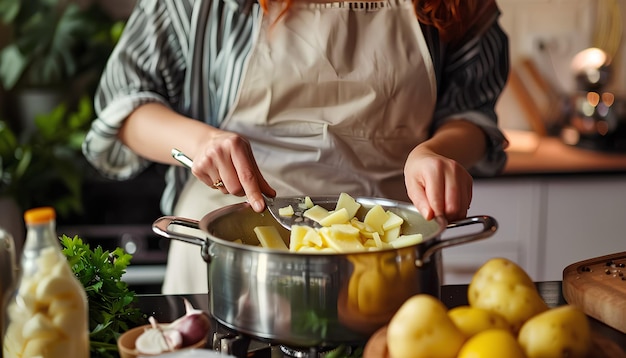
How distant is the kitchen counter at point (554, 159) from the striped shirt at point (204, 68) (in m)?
0.79

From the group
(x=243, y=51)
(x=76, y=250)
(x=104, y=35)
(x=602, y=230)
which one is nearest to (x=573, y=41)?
(x=602, y=230)

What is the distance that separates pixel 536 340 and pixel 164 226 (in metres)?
0.43

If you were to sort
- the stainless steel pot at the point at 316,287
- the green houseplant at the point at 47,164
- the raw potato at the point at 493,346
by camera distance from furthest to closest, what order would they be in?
the green houseplant at the point at 47,164 → the stainless steel pot at the point at 316,287 → the raw potato at the point at 493,346

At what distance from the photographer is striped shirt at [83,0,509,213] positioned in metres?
1.36

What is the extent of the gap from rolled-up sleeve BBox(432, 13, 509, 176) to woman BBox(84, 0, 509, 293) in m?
0.01

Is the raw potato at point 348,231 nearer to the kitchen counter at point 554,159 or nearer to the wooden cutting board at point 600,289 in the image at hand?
the wooden cutting board at point 600,289

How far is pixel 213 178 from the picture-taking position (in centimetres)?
106

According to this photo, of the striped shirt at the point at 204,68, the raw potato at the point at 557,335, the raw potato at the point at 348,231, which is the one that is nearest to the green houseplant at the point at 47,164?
the striped shirt at the point at 204,68

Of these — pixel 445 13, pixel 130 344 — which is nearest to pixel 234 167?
pixel 130 344

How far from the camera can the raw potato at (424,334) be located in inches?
28.5

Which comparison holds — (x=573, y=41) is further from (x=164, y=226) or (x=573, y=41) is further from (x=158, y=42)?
(x=164, y=226)

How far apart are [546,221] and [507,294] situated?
1537 millimetres

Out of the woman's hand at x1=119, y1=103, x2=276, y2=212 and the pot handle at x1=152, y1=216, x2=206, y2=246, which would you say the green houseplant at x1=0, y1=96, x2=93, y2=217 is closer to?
the woman's hand at x1=119, y1=103, x2=276, y2=212

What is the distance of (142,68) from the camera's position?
1.39m
